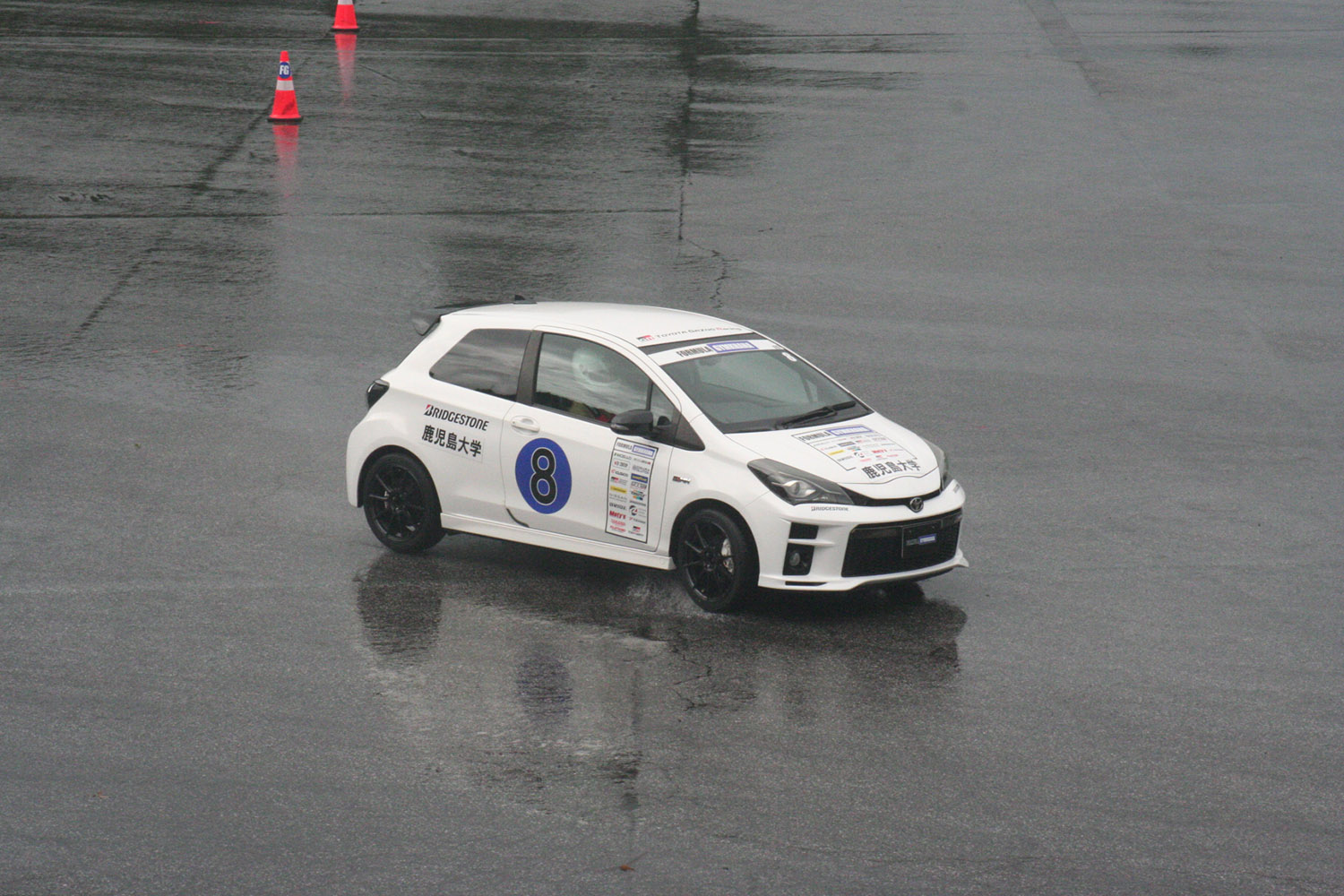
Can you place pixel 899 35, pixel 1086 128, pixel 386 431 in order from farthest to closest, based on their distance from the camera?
pixel 899 35, pixel 1086 128, pixel 386 431

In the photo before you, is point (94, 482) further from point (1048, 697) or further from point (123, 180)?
point (123, 180)

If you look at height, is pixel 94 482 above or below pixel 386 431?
below

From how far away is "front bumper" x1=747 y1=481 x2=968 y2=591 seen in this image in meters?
8.55

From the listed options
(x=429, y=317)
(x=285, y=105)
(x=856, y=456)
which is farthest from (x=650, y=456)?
(x=285, y=105)

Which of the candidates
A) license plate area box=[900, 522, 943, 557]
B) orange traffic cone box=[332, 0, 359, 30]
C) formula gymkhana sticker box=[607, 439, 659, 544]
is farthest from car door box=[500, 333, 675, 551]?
orange traffic cone box=[332, 0, 359, 30]

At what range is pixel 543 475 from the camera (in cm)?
941

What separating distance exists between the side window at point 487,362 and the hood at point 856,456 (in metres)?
1.54

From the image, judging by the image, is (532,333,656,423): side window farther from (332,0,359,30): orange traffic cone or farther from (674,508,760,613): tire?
(332,0,359,30): orange traffic cone

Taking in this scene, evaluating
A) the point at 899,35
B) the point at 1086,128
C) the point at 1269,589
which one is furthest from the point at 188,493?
the point at 899,35

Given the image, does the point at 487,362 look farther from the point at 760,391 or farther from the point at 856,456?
the point at 856,456

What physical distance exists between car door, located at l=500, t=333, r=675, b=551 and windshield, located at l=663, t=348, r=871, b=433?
274 mm

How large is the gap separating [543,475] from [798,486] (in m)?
1.61

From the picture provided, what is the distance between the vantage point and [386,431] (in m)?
9.98

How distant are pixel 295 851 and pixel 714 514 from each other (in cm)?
338
